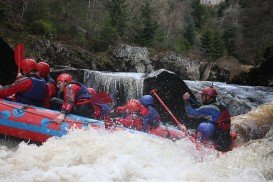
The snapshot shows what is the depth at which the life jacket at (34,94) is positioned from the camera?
23.8 feet

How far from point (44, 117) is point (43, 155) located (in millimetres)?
991

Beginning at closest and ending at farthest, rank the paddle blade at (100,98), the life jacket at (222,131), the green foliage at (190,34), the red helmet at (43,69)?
1. the life jacket at (222,131)
2. the paddle blade at (100,98)
3. the red helmet at (43,69)
4. the green foliage at (190,34)

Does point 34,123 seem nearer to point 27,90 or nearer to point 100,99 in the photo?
point 27,90

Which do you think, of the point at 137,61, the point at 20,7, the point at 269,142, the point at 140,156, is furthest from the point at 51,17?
the point at 140,156

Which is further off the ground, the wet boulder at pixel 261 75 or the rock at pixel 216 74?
the wet boulder at pixel 261 75

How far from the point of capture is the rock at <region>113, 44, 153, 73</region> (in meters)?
24.6

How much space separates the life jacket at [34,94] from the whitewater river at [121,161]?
2.80 feet

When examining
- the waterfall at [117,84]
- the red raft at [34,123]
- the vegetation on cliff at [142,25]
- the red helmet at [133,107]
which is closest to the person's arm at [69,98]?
the red raft at [34,123]

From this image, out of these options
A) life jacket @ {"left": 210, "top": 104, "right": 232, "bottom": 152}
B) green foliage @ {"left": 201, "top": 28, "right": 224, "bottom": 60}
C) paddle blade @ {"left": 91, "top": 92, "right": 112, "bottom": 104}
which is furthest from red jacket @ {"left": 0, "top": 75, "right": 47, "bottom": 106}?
green foliage @ {"left": 201, "top": 28, "right": 224, "bottom": 60}

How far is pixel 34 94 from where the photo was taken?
7.34 meters

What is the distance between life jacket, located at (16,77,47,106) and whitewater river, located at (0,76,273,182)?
0.85m

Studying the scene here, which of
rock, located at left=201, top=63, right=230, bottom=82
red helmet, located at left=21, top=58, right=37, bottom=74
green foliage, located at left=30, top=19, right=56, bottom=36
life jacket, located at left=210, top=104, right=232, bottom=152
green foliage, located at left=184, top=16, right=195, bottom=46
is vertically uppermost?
red helmet, located at left=21, top=58, right=37, bottom=74

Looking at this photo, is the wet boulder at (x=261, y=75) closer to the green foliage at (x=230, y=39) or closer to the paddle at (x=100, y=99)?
the green foliage at (x=230, y=39)

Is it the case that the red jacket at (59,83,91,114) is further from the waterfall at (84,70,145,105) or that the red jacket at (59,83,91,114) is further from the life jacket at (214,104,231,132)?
the waterfall at (84,70,145,105)
